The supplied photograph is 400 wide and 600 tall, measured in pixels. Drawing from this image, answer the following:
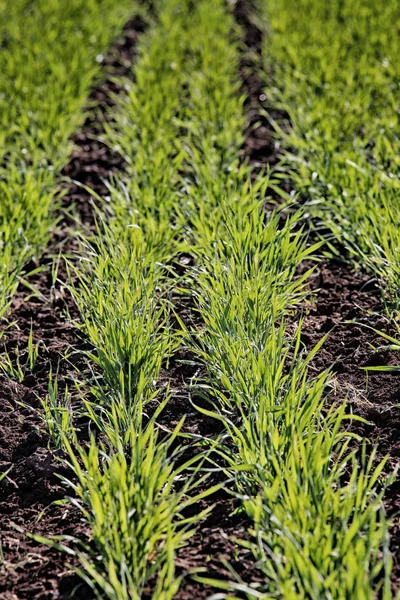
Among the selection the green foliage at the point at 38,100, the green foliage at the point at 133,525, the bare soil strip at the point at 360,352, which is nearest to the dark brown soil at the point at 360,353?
the bare soil strip at the point at 360,352

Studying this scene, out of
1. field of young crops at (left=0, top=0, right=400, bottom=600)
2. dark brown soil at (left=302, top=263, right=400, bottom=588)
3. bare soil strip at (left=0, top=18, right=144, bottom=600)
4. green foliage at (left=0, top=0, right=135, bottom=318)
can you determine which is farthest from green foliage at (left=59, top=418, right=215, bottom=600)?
green foliage at (left=0, top=0, right=135, bottom=318)

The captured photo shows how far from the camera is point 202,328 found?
2547 mm

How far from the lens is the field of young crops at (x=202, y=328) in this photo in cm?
175

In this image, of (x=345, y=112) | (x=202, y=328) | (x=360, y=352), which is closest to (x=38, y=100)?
(x=345, y=112)

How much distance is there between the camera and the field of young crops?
1754 millimetres

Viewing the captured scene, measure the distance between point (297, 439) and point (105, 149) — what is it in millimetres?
2382

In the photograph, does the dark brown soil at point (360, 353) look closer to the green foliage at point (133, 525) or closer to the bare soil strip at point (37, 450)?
the green foliage at point (133, 525)

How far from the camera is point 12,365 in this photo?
254cm

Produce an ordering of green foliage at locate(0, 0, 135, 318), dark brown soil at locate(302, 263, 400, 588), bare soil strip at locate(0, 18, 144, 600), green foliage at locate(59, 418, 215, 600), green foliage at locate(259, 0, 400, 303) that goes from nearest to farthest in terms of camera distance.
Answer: green foliage at locate(59, 418, 215, 600) → bare soil strip at locate(0, 18, 144, 600) → dark brown soil at locate(302, 263, 400, 588) → green foliage at locate(259, 0, 400, 303) → green foliage at locate(0, 0, 135, 318)

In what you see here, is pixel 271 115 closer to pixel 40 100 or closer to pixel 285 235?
pixel 40 100

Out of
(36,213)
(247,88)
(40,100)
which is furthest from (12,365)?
(247,88)

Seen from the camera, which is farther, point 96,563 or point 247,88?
Result: point 247,88

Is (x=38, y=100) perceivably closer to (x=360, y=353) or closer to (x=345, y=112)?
(x=345, y=112)

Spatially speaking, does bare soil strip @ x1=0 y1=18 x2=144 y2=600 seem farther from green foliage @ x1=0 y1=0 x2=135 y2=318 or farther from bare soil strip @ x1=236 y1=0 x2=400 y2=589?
bare soil strip @ x1=236 y1=0 x2=400 y2=589
